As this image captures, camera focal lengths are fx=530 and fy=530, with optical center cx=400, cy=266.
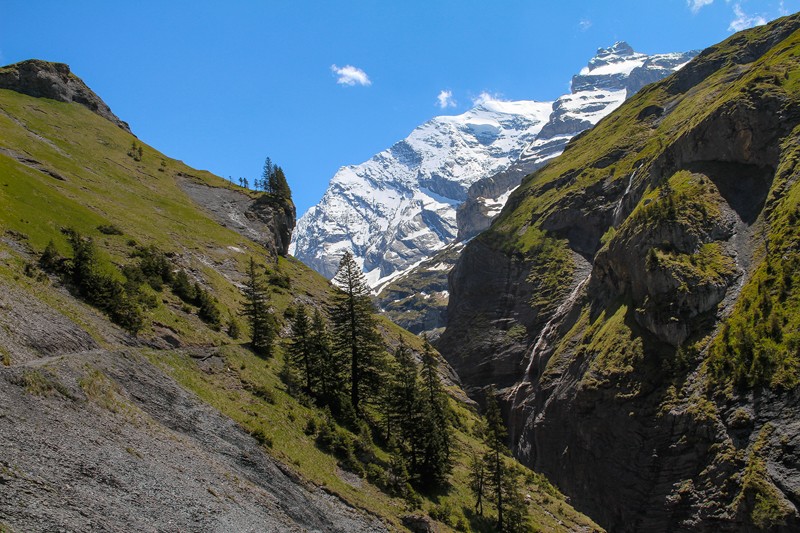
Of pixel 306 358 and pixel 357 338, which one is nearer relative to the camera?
pixel 306 358

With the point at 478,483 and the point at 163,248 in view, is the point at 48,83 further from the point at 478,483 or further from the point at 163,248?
the point at 478,483

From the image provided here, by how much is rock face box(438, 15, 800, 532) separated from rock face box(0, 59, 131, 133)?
115037mm

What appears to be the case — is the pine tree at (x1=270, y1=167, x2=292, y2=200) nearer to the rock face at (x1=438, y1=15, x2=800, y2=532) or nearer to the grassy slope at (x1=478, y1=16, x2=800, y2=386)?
the rock face at (x1=438, y1=15, x2=800, y2=532)

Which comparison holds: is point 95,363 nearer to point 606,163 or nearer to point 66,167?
point 66,167

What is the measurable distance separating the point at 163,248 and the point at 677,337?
68.7 m

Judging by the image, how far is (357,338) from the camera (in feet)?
165

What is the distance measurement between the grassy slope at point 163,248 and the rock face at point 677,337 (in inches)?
620

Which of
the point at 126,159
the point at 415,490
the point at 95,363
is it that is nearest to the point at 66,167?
the point at 126,159

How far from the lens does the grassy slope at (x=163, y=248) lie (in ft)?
113

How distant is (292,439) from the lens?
115ft

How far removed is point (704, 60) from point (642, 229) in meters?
113

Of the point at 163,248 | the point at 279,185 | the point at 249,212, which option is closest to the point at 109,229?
the point at 163,248

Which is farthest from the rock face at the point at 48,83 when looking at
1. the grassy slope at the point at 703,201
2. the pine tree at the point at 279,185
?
the grassy slope at the point at 703,201

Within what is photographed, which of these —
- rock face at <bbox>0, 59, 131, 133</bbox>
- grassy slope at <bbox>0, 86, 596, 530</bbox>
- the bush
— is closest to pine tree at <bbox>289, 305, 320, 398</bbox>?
grassy slope at <bbox>0, 86, 596, 530</bbox>
